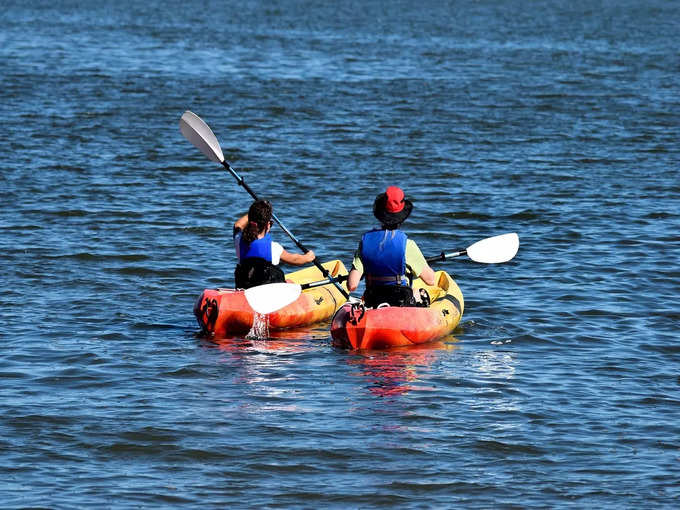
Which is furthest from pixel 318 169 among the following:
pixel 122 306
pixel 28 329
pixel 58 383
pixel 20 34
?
pixel 20 34

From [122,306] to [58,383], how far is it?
2.76 meters

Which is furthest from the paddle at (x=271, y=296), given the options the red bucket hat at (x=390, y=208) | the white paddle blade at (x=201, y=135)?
the white paddle blade at (x=201, y=135)

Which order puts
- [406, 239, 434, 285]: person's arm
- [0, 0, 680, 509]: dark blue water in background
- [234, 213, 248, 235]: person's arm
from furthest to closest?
[234, 213, 248, 235]: person's arm, [406, 239, 434, 285]: person's arm, [0, 0, 680, 509]: dark blue water in background

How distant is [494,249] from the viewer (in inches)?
478

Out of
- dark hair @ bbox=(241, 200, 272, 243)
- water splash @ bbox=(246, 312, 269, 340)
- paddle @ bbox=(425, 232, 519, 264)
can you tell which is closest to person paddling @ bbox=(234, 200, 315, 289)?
dark hair @ bbox=(241, 200, 272, 243)

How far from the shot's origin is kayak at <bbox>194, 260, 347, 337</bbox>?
438 inches

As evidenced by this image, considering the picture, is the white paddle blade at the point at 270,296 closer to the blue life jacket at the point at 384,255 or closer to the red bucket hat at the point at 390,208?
the blue life jacket at the point at 384,255

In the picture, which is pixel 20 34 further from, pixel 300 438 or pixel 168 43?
pixel 300 438

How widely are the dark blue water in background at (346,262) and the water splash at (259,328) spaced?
0.14m

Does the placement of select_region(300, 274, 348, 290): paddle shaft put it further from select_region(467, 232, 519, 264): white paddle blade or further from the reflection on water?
select_region(467, 232, 519, 264): white paddle blade

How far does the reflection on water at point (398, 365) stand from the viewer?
984 centimetres

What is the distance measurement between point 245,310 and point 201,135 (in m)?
3.00

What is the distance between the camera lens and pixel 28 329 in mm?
11438

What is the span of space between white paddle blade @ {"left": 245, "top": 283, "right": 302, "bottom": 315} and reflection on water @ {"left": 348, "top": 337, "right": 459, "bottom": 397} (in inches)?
30.5
